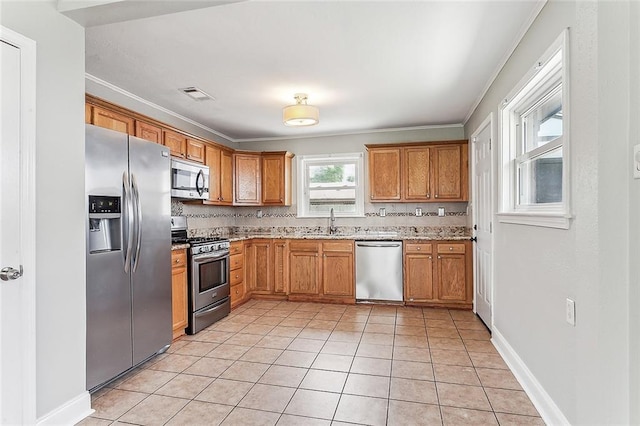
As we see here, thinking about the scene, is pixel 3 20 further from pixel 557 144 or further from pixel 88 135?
pixel 557 144

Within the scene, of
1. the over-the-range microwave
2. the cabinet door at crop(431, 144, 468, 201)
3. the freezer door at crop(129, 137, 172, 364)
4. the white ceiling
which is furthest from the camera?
the cabinet door at crop(431, 144, 468, 201)

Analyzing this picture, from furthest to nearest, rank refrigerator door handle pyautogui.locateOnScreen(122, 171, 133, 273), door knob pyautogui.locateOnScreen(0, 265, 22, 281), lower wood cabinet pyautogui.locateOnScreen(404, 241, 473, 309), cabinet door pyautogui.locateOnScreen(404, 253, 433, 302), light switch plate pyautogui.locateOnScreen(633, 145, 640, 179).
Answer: cabinet door pyautogui.locateOnScreen(404, 253, 433, 302) → lower wood cabinet pyautogui.locateOnScreen(404, 241, 473, 309) → refrigerator door handle pyautogui.locateOnScreen(122, 171, 133, 273) → door knob pyautogui.locateOnScreen(0, 265, 22, 281) → light switch plate pyautogui.locateOnScreen(633, 145, 640, 179)

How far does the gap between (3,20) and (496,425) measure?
3.28m

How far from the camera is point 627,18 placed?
1.10 m

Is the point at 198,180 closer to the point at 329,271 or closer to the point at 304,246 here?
the point at 304,246

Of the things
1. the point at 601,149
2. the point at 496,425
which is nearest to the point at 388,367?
the point at 496,425

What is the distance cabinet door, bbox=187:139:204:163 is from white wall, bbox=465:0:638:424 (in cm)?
360

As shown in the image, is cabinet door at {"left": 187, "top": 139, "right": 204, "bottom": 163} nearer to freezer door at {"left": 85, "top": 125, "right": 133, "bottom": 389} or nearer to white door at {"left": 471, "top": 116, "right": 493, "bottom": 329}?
freezer door at {"left": 85, "top": 125, "right": 133, "bottom": 389}

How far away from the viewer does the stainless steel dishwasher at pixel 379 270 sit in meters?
4.65

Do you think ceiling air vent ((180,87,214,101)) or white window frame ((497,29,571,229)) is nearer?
white window frame ((497,29,571,229))

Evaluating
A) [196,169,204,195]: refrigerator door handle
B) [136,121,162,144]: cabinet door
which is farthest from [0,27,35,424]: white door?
[196,169,204,195]: refrigerator door handle

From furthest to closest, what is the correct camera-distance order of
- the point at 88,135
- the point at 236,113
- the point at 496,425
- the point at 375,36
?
the point at 236,113 < the point at 375,36 < the point at 88,135 < the point at 496,425

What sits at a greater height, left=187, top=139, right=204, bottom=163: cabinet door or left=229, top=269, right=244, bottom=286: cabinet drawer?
left=187, top=139, right=204, bottom=163: cabinet door

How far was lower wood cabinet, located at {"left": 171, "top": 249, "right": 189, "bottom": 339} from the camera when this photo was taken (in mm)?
3342
